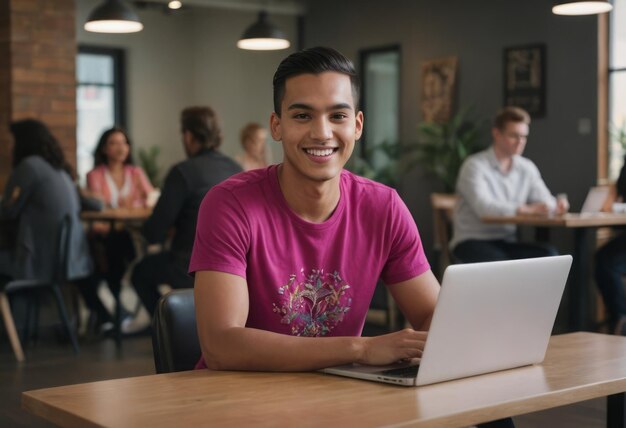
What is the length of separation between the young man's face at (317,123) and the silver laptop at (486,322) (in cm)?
43

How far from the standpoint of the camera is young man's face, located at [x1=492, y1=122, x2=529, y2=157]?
6043 mm

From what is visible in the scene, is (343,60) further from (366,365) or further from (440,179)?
(440,179)

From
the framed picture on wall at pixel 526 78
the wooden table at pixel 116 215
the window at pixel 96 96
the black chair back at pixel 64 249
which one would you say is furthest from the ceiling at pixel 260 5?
the black chair back at pixel 64 249

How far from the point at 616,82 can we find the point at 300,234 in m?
6.35

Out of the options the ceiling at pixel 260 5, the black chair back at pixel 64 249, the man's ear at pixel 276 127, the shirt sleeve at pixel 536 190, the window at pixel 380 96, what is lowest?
the black chair back at pixel 64 249

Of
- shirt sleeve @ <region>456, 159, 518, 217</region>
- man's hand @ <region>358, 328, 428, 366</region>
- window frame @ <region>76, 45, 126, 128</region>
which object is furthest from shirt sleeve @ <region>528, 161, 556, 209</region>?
window frame @ <region>76, 45, 126, 128</region>

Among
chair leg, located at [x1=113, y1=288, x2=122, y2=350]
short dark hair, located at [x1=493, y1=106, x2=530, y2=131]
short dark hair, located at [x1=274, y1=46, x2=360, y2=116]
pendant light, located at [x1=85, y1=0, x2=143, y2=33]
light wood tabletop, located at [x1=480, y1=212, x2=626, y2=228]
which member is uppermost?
pendant light, located at [x1=85, y1=0, x2=143, y2=33]

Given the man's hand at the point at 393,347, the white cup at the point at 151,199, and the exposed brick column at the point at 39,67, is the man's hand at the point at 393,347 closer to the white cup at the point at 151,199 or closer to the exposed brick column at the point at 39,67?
the white cup at the point at 151,199

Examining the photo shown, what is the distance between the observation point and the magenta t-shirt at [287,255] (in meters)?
1.87

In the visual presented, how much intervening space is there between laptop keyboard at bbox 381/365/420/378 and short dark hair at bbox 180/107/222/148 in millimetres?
3861

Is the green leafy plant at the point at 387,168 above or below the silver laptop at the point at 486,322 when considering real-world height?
above

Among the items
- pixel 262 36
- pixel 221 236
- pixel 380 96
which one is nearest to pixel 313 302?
pixel 221 236

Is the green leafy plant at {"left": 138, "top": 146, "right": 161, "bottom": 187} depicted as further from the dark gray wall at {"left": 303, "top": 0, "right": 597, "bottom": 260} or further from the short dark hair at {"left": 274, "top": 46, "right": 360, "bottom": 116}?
the short dark hair at {"left": 274, "top": 46, "right": 360, "bottom": 116}

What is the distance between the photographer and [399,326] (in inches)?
269
